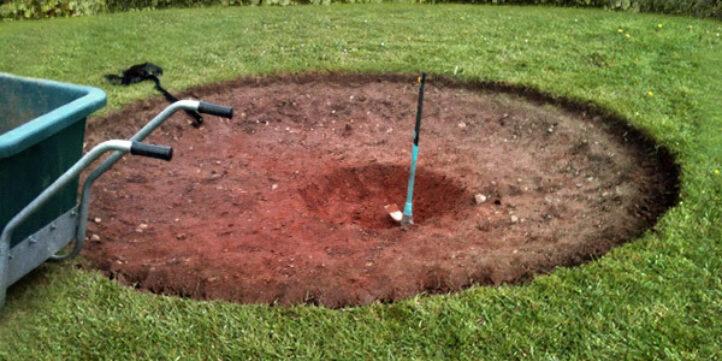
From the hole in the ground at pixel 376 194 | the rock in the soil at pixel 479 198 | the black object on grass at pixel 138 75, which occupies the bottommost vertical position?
the hole in the ground at pixel 376 194

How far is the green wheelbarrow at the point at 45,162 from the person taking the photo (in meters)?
3.16

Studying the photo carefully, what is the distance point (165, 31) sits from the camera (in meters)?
8.56

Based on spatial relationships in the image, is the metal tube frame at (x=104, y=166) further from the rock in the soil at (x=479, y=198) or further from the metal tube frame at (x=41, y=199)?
the rock in the soil at (x=479, y=198)

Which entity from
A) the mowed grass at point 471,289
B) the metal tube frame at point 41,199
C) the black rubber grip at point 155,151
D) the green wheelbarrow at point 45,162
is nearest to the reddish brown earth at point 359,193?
the mowed grass at point 471,289

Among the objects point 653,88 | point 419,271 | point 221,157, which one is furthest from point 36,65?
point 653,88

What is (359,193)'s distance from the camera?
5332 mm

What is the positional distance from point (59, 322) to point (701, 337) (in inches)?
114

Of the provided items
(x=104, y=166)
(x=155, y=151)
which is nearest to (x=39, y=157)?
(x=104, y=166)

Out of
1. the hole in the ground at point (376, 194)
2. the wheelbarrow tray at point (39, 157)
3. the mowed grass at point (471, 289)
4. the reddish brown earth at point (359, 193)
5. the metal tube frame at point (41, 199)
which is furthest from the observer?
the hole in the ground at point (376, 194)

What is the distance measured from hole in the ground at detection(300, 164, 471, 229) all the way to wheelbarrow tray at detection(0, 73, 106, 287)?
1.67 m

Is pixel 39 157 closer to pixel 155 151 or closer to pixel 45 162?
pixel 45 162

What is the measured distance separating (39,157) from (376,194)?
247 centimetres

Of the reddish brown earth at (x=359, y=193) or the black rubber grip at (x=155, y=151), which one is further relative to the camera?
the reddish brown earth at (x=359, y=193)

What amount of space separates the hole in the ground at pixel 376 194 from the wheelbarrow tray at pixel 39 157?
1.67 m
